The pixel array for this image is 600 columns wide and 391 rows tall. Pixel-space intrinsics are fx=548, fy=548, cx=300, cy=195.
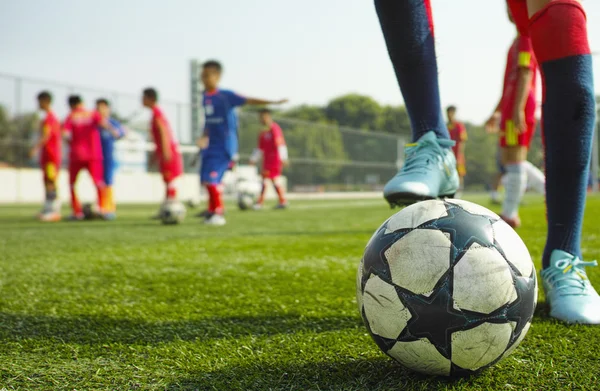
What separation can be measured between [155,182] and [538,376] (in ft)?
61.0

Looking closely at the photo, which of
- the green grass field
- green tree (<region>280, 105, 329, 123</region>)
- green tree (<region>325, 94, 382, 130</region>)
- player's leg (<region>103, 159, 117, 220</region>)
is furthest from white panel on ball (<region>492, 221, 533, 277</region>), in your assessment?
green tree (<region>325, 94, 382, 130</region>)

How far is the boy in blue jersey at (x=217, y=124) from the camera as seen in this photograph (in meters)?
6.87

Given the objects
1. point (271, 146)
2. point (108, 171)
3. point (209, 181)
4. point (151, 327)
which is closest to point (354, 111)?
point (271, 146)

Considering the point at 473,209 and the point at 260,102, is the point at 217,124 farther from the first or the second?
the point at 473,209

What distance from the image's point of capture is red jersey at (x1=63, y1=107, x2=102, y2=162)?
8.15 m

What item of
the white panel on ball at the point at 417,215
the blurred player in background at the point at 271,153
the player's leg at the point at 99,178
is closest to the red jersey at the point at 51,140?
the player's leg at the point at 99,178

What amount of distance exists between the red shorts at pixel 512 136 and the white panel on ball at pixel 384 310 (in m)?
4.42

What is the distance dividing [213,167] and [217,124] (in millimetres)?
572

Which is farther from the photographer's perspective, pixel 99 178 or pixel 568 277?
pixel 99 178

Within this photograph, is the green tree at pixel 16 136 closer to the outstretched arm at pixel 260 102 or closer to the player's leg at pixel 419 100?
the outstretched arm at pixel 260 102

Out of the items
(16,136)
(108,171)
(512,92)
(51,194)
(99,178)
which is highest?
(16,136)

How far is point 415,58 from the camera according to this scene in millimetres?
1808

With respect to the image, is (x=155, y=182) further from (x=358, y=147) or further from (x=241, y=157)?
(x=358, y=147)

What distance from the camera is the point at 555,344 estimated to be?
140 cm
